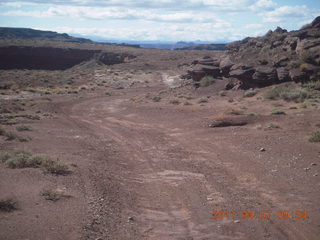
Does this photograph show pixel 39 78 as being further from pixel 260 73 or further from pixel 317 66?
pixel 317 66

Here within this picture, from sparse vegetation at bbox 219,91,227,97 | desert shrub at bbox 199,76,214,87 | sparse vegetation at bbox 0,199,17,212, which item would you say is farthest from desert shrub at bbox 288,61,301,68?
sparse vegetation at bbox 0,199,17,212

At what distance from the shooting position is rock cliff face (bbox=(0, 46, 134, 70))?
61531mm

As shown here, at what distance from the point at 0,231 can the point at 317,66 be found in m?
24.5

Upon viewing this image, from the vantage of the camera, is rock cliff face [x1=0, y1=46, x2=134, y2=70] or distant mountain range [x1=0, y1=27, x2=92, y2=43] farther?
distant mountain range [x1=0, y1=27, x2=92, y2=43]

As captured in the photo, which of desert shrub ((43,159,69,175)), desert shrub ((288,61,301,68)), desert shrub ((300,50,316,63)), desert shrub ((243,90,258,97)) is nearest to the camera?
desert shrub ((43,159,69,175))

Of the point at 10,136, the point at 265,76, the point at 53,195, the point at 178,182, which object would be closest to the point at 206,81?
the point at 265,76

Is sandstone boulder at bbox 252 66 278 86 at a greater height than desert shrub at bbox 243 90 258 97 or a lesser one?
greater

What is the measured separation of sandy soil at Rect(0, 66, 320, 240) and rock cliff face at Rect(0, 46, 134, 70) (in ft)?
159

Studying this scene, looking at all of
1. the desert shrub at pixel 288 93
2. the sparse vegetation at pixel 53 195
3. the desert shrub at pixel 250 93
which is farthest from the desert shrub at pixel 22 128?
the desert shrub at pixel 250 93

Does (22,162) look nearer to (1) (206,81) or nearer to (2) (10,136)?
(2) (10,136)

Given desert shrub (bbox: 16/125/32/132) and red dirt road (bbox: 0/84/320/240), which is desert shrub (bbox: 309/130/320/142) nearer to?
red dirt road (bbox: 0/84/320/240)

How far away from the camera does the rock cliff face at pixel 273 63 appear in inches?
985

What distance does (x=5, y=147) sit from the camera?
12453 mm

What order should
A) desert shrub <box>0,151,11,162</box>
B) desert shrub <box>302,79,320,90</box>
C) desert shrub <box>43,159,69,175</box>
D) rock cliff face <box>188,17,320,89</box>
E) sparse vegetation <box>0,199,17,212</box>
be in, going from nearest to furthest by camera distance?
sparse vegetation <box>0,199,17,212</box>
desert shrub <box>43,159,69,175</box>
desert shrub <box>0,151,11,162</box>
desert shrub <box>302,79,320,90</box>
rock cliff face <box>188,17,320,89</box>
